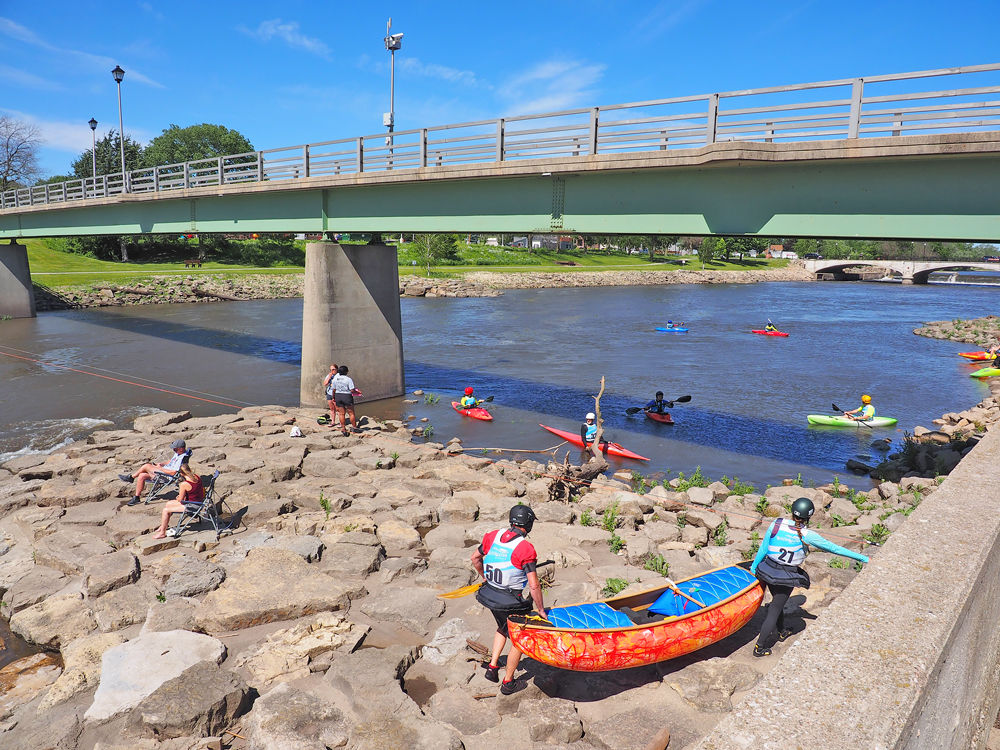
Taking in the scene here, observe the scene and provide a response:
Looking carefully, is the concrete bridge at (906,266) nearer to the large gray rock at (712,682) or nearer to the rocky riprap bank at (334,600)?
the rocky riprap bank at (334,600)

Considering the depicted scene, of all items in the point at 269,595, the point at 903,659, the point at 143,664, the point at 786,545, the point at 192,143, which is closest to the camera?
the point at 903,659

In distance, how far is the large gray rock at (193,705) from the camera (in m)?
5.91

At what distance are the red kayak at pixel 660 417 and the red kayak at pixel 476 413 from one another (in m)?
5.25

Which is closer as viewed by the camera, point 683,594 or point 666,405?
point 683,594

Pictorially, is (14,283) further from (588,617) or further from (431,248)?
(588,617)

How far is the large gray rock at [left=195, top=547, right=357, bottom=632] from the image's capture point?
796 centimetres

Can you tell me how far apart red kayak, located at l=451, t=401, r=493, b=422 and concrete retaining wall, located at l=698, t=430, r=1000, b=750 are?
16.0m

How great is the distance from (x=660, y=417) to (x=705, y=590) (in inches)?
564

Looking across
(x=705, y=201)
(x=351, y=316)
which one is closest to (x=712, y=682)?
(x=705, y=201)

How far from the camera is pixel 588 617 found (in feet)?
22.9

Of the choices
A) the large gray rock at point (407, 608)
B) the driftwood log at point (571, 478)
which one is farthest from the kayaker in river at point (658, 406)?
the large gray rock at point (407, 608)

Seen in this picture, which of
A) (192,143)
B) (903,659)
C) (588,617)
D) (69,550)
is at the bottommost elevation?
(69,550)

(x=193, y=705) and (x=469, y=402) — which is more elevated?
(x=193, y=705)

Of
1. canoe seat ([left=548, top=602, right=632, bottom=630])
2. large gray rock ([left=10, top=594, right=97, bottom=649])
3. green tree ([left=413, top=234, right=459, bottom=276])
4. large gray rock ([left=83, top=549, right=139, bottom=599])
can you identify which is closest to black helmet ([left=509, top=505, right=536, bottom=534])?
canoe seat ([left=548, top=602, right=632, bottom=630])
